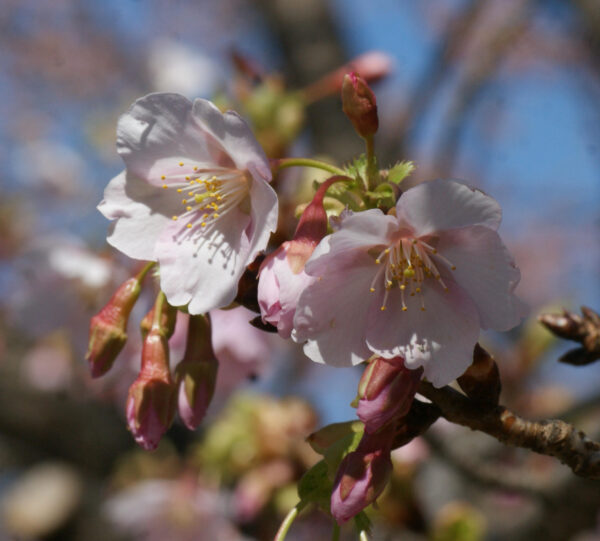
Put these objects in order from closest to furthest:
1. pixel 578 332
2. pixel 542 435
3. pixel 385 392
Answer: pixel 385 392
pixel 542 435
pixel 578 332

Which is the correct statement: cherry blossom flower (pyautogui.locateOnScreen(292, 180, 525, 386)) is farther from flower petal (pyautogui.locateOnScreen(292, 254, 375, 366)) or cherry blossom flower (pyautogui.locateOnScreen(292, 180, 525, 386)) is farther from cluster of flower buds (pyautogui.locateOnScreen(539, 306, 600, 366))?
cluster of flower buds (pyautogui.locateOnScreen(539, 306, 600, 366))

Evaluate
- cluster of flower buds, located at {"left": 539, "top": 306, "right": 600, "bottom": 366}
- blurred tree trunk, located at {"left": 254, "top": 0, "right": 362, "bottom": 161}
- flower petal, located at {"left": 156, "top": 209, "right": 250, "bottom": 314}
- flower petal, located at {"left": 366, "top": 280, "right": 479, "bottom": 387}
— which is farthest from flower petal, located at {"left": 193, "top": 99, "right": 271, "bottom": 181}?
blurred tree trunk, located at {"left": 254, "top": 0, "right": 362, "bottom": 161}

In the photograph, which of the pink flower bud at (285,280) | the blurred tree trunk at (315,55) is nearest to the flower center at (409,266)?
the pink flower bud at (285,280)

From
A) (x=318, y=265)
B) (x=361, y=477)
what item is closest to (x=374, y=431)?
(x=361, y=477)

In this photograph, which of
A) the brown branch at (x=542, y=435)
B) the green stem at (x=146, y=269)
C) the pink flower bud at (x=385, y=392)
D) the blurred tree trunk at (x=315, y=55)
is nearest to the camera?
the pink flower bud at (x=385, y=392)

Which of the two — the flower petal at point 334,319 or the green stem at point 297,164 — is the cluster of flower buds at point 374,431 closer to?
the flower petal at point 334,319

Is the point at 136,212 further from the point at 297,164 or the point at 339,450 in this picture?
the point at 339,450

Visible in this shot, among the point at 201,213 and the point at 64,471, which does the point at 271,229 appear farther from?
the point at 64,471
